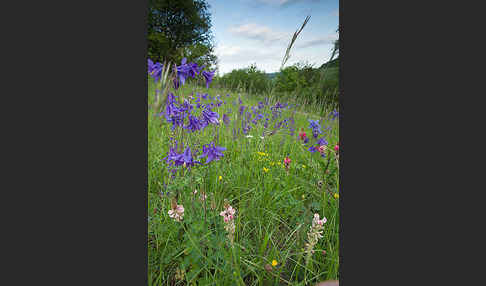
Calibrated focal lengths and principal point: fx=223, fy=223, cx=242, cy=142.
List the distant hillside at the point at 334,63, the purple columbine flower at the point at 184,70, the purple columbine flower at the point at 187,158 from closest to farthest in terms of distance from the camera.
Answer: the distant hillside at the point at 334,63, the purple columbine flower at the point at 184,70, the purple columbine flower at the point at 187,158

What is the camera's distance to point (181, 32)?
53.7 inches

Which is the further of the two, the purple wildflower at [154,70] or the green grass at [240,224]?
the green grass at [240,224]

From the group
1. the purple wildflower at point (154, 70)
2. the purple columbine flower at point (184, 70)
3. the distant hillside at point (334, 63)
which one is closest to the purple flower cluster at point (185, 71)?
the purple columbine flower at point (184, 70)

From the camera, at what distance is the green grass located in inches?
40.6

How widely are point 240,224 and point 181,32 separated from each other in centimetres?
119

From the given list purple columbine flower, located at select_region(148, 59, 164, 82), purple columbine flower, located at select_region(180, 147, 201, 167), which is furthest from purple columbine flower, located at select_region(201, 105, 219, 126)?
purple columbine flower, located at select_region(148, 59, 164, 82)

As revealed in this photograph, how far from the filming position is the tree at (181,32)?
107 cm

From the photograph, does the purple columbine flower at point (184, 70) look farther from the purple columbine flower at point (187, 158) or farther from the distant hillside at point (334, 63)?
the distant hillside at point (334, 63)

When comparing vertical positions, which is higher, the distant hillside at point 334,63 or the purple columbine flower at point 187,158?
the distant hillside at point 334,63

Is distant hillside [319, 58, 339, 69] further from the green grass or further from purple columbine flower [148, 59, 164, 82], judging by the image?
purple columbine flower [148, 59, 164, 82]

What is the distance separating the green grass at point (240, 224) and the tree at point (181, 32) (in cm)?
18

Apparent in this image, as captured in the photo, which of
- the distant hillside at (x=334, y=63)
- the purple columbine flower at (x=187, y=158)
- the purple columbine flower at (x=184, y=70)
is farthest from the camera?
the purple columbine flower at (x=187, y=158)

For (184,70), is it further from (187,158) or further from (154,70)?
(187,158)
